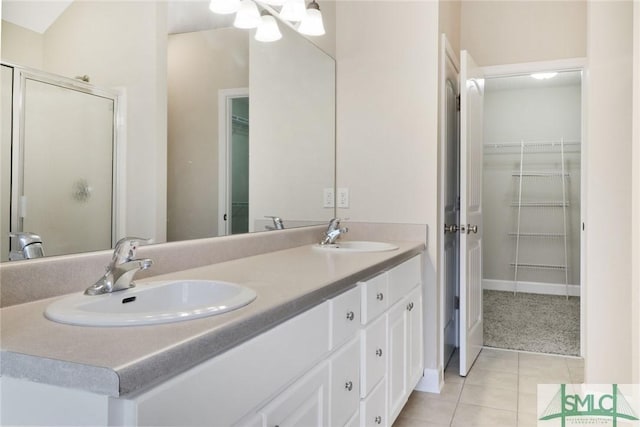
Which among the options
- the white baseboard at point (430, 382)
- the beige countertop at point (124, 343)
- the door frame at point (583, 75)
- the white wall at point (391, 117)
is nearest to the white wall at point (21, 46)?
the beige countertop at point (124, 343)

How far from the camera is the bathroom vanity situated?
69 centimetres

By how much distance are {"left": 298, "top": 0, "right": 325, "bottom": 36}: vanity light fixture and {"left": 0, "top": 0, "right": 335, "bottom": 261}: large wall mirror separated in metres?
0.09

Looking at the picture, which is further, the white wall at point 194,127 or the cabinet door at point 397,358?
the cabinet door at point 397,358

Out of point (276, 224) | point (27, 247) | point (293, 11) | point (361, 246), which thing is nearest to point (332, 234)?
point (361, 246)

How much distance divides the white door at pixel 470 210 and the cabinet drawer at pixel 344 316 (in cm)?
136

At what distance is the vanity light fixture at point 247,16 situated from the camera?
191cm

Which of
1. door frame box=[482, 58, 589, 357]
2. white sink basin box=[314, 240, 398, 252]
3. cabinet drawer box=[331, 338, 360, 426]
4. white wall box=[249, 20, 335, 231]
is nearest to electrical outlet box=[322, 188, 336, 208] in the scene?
white wall box=[249, 20, 335, 231]

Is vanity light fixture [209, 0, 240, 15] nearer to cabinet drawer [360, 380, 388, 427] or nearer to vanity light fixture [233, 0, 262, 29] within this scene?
vanity light fixture [233, 0, 262, 29]

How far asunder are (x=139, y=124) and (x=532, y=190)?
15.7 ft

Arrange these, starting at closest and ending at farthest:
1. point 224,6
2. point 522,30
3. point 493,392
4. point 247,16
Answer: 1. point 224,6
2. point 247,16
3. point 493,392
4. point 522,30

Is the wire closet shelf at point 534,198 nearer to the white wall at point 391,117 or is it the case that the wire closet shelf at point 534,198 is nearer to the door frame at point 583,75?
the door frame at point 583,75

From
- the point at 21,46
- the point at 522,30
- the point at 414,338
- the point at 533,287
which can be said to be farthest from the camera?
the point at 533,287

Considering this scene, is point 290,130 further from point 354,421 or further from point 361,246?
point 354,421

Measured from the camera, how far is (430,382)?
256 centimetres
